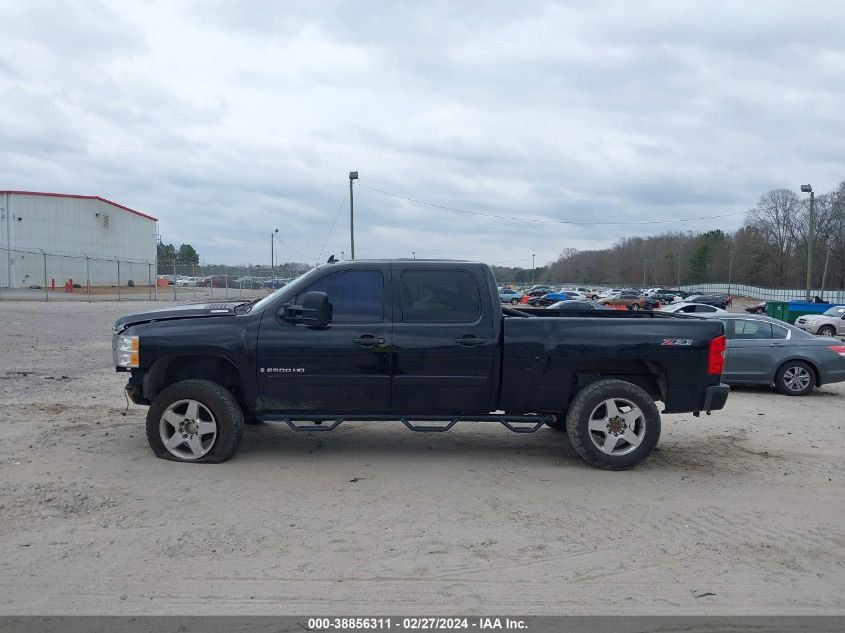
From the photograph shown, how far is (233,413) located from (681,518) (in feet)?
12.8

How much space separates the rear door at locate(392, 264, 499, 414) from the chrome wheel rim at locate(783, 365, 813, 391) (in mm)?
7909

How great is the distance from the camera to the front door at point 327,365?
21.9ft

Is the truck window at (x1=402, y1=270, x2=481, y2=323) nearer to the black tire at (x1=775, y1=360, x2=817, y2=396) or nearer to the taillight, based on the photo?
the taillight

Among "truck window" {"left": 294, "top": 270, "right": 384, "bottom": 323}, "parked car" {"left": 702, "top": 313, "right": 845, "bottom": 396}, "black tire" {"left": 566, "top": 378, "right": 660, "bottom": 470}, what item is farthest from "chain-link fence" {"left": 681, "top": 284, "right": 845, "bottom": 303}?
"truck window" {"left": 294, "top": 270, "right": 384, "bottom": 323}

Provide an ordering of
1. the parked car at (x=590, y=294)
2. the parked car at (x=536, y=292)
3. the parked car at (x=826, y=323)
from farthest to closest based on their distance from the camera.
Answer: the parked car at (x=590, y=294) < the parked car at (x=536, y=292) < the parked car at (x=826, y=323)

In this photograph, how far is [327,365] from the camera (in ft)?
21.9

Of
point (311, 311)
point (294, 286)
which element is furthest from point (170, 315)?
point (311, 311)

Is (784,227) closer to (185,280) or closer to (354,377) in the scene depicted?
(185,280)

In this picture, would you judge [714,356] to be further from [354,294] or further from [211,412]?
[211,412]

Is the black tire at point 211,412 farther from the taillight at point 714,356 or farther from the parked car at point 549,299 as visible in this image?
the parked car at point 549,299

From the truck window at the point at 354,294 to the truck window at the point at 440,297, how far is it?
0.25 m

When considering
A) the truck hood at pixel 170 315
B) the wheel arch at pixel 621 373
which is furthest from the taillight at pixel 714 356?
the truck hood at pixel 170 315

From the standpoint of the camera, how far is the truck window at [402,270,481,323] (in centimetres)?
683

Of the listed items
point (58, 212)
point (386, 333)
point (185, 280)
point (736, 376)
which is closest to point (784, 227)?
point (185, 280)
